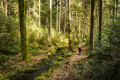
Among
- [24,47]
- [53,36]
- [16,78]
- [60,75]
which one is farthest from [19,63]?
[53,36]

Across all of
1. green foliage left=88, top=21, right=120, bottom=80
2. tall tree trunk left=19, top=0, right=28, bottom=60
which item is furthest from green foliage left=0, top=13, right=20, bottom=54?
green foliage left=88, top=21, right=120, bottom=80

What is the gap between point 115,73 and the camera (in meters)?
3.13

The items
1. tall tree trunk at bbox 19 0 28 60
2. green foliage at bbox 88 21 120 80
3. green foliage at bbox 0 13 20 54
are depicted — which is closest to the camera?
green foliage at bbox 88 21 120 80

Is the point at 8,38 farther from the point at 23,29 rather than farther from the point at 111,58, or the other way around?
the point at 111,58

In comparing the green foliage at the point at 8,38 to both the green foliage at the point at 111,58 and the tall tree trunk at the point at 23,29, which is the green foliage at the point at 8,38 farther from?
the green foliage at the point at 111,58

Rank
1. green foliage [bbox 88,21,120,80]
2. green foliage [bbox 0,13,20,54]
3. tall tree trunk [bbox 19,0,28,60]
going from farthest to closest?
green foliage [bbox 0,13,20,54], tall tree trunk [bbox 19,0,28,60], green foliage [bbox 88,21,120,80]

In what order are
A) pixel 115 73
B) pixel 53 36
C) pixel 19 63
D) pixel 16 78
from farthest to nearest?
pixel 53 36, pixel 19 63, pixel 16 78, pixel 115 73

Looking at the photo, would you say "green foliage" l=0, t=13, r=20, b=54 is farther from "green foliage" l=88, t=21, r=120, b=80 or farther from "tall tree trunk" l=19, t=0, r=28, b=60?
"green foliage" l=88, t=21, r=120, b=80

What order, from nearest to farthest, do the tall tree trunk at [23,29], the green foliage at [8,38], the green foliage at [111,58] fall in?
1. the green foliage at [111,58]
2. the tall tree trunk at [23,29]
3. the green foliage at [8,38]

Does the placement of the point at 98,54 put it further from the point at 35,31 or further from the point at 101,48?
the point at 35,31

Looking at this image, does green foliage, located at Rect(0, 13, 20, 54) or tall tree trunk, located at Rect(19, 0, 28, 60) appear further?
Answer: green foliage, located at Rect(0, 13, 20, 54)

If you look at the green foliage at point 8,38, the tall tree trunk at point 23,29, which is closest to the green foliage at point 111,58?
the tall tree trunk at point 23,29

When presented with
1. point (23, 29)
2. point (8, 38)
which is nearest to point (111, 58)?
point (23, 29)

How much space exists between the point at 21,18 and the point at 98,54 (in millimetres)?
7352
